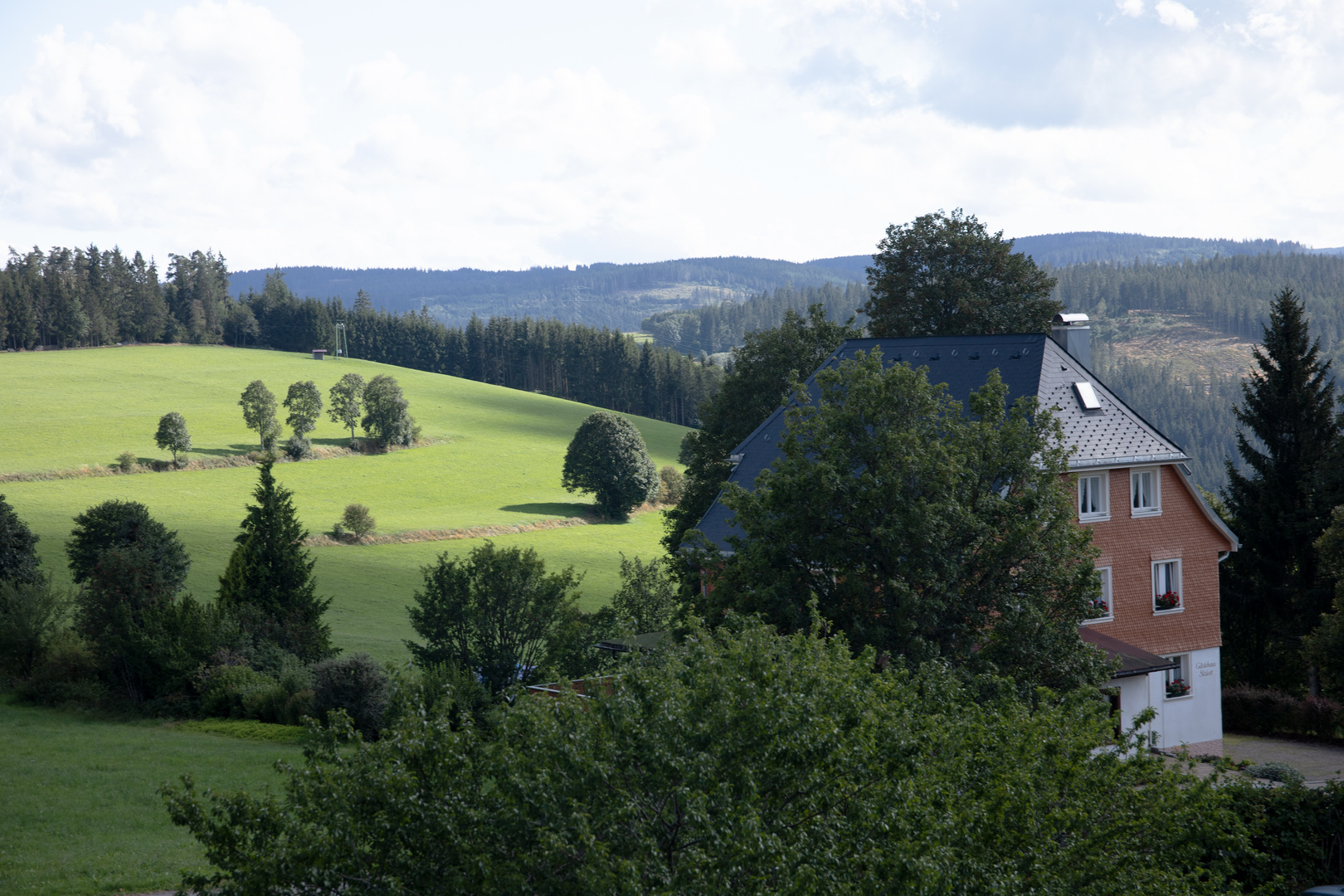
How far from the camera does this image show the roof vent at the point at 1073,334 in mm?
34531

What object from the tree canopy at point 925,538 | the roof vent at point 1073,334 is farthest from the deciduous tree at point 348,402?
the tree canopy at point 925,538

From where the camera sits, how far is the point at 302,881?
8.09 metres

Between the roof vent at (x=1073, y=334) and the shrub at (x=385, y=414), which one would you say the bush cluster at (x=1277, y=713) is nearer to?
the roof vent at (x=1073, y=334)

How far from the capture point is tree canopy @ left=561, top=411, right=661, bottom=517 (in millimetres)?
83438

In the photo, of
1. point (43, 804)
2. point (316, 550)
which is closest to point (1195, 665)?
point (43, 804)

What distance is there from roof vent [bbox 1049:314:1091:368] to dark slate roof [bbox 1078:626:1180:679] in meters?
9.97

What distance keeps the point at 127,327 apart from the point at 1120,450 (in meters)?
157

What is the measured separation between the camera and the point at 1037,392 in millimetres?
29406

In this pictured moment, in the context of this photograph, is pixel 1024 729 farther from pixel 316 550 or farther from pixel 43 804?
pixel 316 550

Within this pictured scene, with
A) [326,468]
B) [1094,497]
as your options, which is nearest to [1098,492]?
[1094,497]

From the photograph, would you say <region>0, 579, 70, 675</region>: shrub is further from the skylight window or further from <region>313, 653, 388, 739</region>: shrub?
the skylight window

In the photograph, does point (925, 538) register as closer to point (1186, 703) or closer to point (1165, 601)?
point (1165, 601)

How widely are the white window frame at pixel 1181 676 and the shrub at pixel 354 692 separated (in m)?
22.7

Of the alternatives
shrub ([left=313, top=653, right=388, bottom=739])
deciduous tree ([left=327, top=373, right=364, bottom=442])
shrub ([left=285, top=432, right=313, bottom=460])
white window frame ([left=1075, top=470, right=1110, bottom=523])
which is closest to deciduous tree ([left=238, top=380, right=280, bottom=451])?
shrub ([left=285, top=432, right=313, bottom=460])
